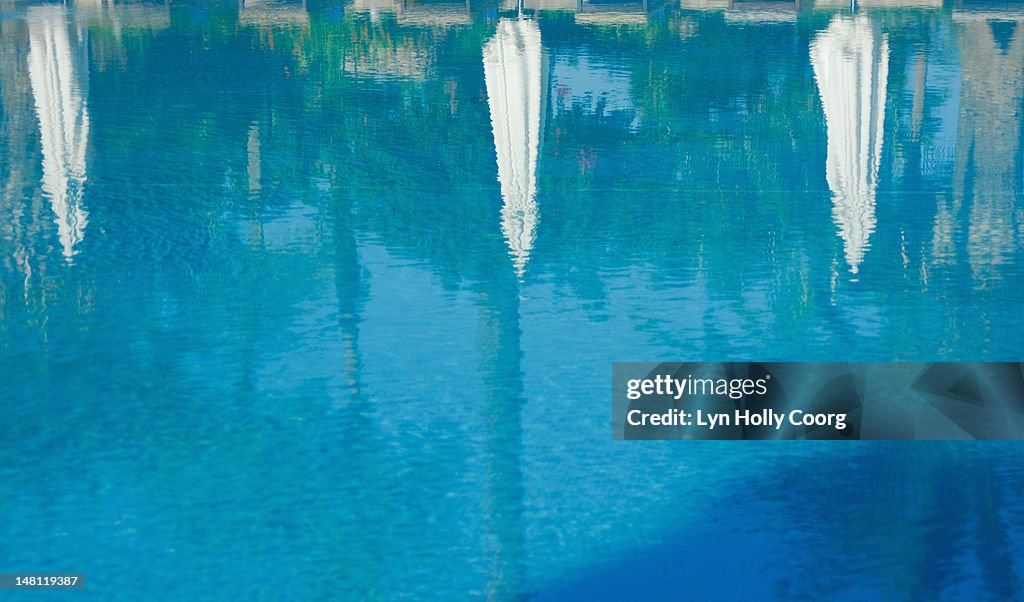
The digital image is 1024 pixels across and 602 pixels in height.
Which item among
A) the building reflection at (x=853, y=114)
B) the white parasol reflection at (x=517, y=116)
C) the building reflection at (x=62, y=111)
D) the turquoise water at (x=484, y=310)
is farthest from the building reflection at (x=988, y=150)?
the building reflection at (x=62, y=111)

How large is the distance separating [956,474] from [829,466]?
44 centimetres

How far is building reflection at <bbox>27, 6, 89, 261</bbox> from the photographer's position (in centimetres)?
761

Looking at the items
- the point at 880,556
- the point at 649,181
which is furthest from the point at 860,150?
the point at 880,556

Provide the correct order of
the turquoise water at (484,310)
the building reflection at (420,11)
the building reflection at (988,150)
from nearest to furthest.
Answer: the turquoise water at (484,310) → the building reflection at (988,150) → the building reflection at (420,11)

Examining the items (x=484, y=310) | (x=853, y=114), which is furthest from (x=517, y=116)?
(x=484, y=310)

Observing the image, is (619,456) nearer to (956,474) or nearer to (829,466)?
(829,466)

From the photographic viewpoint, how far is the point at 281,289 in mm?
6320

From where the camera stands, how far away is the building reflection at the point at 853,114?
735 centimetres

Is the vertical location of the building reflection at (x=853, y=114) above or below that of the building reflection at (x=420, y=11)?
below

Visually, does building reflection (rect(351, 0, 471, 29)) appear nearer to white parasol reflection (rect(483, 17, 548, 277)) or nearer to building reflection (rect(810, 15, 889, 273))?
white parasol reflection (rect(483, 17, 548, 277))

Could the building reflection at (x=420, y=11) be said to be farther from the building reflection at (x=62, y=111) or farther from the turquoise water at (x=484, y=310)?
the building reflection at (x=62, y=111)

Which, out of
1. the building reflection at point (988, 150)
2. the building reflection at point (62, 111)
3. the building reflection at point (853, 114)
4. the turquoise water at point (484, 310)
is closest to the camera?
the turquoise water at point (484, 310)

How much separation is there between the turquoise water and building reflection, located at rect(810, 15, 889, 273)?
0.15 feet

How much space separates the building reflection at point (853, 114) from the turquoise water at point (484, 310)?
47 mm
